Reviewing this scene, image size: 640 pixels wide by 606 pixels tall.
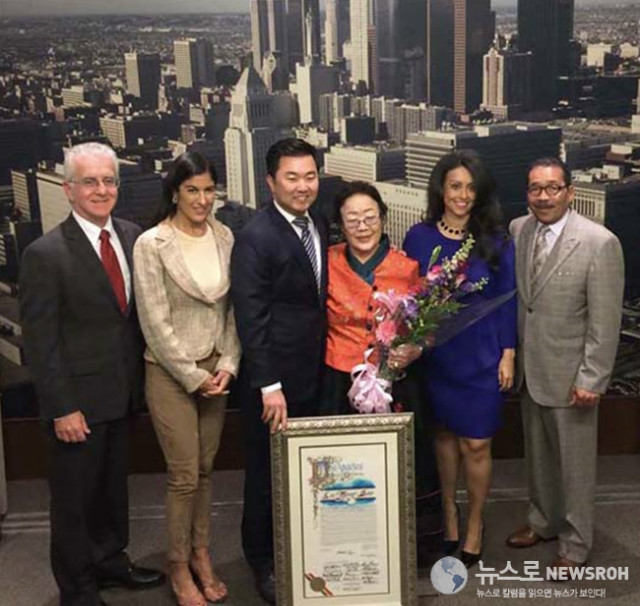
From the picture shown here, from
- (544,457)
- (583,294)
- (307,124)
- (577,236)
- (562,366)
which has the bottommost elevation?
(544,457)

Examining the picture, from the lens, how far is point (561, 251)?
2789 mm

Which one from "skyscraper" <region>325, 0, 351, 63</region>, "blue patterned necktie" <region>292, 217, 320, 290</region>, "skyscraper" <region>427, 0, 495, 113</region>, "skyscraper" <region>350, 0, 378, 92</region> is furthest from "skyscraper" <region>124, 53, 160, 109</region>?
"blue patterned necktie" <region>292, 217, 320, 290</region>

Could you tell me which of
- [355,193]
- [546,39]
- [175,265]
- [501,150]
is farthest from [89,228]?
[546,39]

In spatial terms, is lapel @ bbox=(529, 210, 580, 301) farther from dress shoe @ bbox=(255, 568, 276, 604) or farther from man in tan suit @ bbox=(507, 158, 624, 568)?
dress shoe @ bbox=(255, 568, 276, 604)

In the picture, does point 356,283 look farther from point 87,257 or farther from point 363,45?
point 363,45

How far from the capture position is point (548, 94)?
4000 mm

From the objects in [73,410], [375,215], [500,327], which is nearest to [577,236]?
[500,327]

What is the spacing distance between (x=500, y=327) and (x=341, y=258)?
60 cm

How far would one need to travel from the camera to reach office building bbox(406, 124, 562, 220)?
387 centimetres

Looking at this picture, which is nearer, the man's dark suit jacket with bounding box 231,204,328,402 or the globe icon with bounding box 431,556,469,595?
the man's dark suit jacket with bounding box 231,204,328,402

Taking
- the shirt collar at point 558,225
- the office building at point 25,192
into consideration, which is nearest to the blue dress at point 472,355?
the shirt collar at point 558,225

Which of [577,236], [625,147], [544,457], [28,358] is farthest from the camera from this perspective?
[625,147]

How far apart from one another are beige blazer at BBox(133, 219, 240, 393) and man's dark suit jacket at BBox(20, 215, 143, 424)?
97 millimetres

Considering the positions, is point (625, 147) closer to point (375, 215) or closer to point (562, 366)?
point (562, 366)
